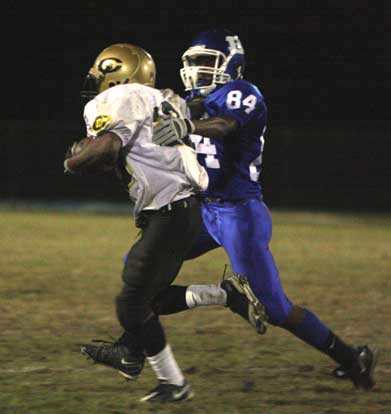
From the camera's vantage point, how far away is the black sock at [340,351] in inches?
168

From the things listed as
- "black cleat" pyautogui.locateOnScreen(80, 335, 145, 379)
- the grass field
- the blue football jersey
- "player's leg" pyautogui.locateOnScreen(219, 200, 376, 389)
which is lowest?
the grass field

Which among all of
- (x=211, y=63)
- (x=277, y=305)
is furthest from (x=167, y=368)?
(x=211, y=63)

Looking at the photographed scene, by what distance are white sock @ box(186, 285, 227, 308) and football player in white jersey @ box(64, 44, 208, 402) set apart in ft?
0.95

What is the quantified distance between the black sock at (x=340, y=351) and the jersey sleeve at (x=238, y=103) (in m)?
1.10

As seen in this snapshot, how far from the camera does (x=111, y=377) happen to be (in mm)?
4496

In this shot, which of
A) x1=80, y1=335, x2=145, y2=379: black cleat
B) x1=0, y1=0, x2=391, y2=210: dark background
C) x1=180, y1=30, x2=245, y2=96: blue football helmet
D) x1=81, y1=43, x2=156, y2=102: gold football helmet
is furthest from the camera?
x1=0, y1=0, x2=391, y2=210: dark background

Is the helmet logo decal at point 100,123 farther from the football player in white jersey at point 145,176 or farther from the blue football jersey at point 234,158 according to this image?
the blue football jersey at point 234,158

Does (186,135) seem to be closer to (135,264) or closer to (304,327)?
(135,264)

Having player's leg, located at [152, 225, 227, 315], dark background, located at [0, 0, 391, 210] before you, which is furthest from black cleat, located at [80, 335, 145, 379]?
dark background, located at [0, 0, 391, 210]

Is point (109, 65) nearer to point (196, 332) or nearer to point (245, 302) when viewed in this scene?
point (245, 302)

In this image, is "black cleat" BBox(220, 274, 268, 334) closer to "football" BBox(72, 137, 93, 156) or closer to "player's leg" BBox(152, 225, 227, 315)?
"player's leg" BBox(152, 225, 227, 315)

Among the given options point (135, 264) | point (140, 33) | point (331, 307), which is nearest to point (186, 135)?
point (135, 264)

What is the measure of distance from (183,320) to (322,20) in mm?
21546

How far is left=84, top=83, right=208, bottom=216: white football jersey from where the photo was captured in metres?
3.80
